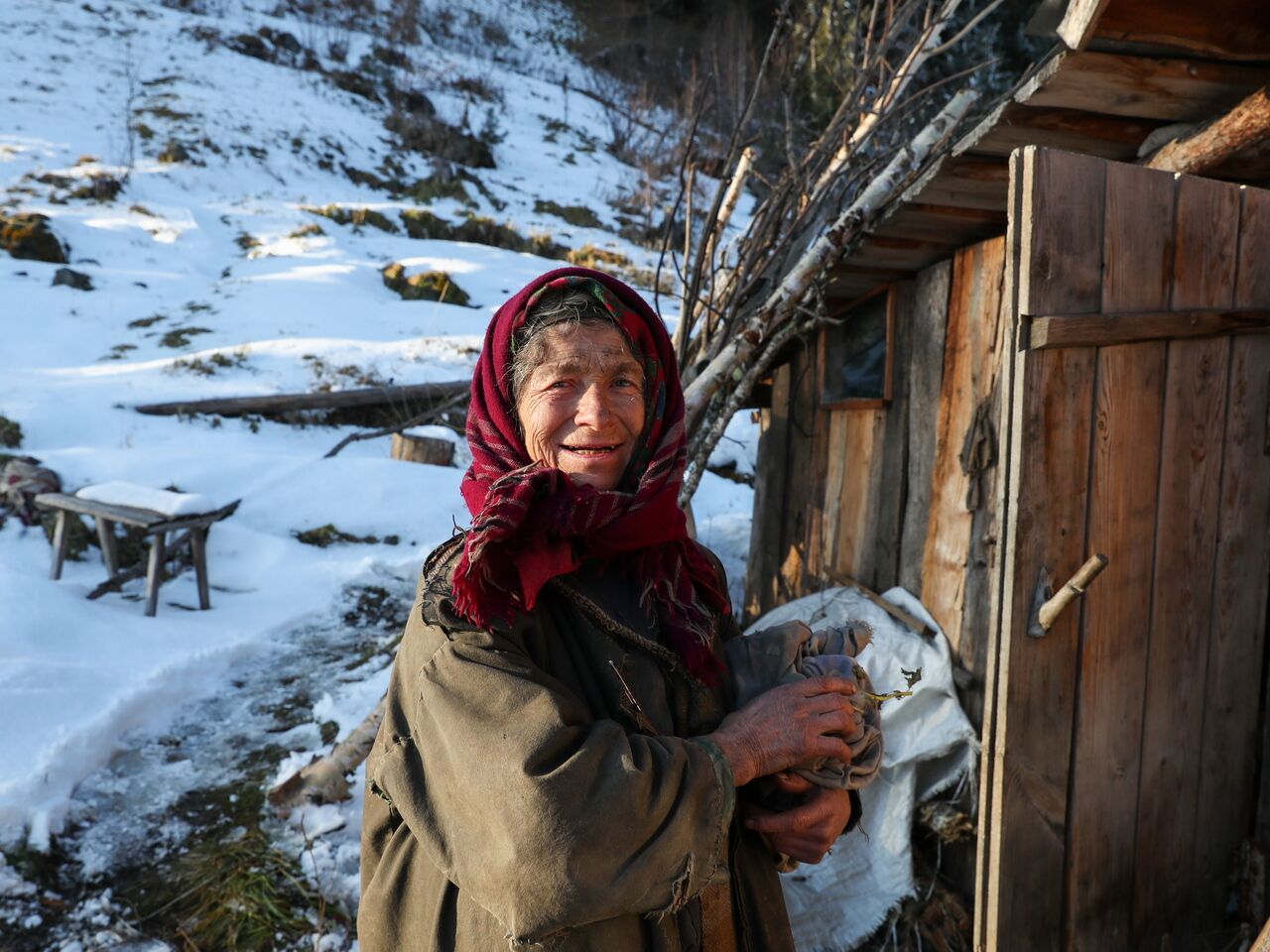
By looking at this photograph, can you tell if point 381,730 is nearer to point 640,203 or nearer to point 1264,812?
point 1264,812

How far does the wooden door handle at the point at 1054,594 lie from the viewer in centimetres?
197

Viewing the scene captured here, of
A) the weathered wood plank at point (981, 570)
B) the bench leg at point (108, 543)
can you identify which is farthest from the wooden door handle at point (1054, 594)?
the bench leg at point (108, 543)

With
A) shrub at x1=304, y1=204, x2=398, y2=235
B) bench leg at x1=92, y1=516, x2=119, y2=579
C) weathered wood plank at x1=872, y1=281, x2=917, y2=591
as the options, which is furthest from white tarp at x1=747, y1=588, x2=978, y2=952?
shrub at x1=304, y1=204, x2=398, y2=235

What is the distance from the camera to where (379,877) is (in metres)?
1.31

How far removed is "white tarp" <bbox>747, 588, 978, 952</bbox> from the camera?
296 cm

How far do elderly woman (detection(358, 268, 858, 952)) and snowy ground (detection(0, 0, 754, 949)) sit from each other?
1.56 m

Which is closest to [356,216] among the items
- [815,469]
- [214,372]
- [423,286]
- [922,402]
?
[423,286]

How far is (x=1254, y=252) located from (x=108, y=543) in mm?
6630

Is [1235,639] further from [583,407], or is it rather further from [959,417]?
[583,407]

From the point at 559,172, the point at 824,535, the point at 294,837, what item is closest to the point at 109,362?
the point at 294,837

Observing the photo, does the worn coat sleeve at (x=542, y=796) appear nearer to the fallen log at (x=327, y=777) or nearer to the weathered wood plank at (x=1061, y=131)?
the weathered wood plank at (x=1061, y=131)

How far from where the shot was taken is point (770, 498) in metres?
5.29

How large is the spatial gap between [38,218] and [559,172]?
10.7 metres

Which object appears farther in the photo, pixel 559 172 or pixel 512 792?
pixel 559 172
